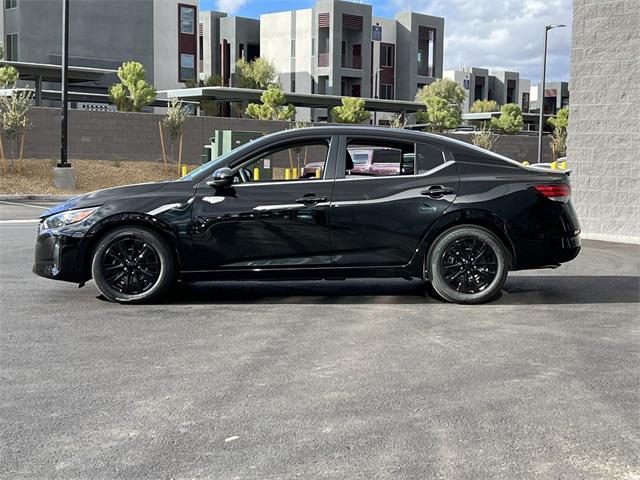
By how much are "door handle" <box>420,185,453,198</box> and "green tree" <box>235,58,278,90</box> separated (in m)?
60.8

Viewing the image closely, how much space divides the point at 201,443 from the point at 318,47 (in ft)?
237

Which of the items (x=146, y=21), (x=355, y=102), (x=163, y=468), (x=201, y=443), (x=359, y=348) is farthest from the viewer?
(x=146, y=21)

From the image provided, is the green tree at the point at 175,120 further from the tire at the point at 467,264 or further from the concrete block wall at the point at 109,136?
the tire at the point at 467,264

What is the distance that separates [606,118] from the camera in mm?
13430

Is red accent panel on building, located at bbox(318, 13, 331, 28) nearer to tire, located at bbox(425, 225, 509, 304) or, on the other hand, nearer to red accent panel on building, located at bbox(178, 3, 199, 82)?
red accent panel on building, located at bbox(178, 3, 199, 82)

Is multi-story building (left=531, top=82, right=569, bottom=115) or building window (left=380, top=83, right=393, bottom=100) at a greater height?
multi-story building (left=531, top=82, right=569, bottom=115)

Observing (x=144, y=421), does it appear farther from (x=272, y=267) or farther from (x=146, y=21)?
(x=146, y=21)

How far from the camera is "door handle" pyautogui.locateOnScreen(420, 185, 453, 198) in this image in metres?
7.68

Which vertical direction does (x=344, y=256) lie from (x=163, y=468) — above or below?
above

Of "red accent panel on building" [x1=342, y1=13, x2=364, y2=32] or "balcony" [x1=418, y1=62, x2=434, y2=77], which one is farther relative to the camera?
"balcony" [x1=418, y1=62, x2=434, y2=77]

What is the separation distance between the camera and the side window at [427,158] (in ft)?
A: 25.7

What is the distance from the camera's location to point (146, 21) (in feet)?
204

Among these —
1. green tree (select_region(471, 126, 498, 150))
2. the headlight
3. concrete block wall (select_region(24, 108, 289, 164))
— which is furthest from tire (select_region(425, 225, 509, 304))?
green tree (select_region(471, 126, 498, 150))

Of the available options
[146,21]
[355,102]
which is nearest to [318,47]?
[146,21]
